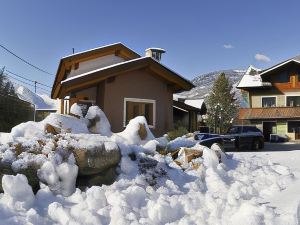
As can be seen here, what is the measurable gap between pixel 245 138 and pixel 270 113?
13.2 meters

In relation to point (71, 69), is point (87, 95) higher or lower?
lower

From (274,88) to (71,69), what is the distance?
22500 mm

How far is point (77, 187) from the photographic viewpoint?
779 cm

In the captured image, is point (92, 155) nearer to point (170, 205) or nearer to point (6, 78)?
point (170, 205)

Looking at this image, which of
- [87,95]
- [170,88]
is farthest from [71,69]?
[170,88]

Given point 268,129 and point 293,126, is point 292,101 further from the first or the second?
point 268,129

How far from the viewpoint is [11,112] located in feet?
79.8

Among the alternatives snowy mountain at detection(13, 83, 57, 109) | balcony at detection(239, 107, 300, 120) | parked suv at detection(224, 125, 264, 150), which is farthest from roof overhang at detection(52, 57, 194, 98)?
balcony at detection(239, 107, 300, 120)

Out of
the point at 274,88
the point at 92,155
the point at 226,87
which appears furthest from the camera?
the point at 226,87

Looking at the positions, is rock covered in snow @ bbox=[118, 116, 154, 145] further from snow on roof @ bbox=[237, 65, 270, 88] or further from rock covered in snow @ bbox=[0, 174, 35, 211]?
snow on roof @ bbox=[237, 65, 270, 88]

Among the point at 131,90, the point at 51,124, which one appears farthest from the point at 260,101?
the point at 51,124

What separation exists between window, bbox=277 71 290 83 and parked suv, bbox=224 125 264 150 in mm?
13843

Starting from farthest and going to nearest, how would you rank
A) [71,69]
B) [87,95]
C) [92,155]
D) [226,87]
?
[226,87]
[71,69]
[87,95]
[92,155]

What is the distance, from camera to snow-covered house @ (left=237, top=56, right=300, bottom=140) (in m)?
36.0
